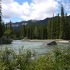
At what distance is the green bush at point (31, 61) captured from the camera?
9528 mm

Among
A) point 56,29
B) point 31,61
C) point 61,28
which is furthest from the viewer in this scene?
point 56,29

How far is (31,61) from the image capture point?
1058 centimetres

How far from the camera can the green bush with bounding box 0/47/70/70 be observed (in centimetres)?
953

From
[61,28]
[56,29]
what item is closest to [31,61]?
[61,28]

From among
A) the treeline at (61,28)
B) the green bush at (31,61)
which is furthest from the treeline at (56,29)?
the green bush at (31,61)

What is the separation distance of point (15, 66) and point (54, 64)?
188 cm

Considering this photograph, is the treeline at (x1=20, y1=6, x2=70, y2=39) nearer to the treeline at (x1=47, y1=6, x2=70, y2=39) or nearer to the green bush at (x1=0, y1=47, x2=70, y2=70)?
the treeline at (x1=47, y1=6, x2=70, y2=39)

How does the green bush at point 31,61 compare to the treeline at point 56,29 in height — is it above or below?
below

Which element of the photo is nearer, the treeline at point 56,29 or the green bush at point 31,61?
the green bush at point 31,61

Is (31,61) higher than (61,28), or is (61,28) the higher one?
(61,28)

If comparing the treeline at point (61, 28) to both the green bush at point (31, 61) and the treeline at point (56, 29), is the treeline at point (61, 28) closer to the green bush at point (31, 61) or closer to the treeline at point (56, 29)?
the treeline at point (56, 29)

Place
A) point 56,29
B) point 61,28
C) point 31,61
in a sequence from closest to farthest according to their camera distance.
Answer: point 31,61
point 61,28
point 56,29

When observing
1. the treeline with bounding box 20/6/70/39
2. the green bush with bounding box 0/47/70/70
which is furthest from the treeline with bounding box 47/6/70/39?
the green bush with bounding box 0/47/70/70

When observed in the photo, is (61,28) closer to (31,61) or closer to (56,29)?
(56,29)
